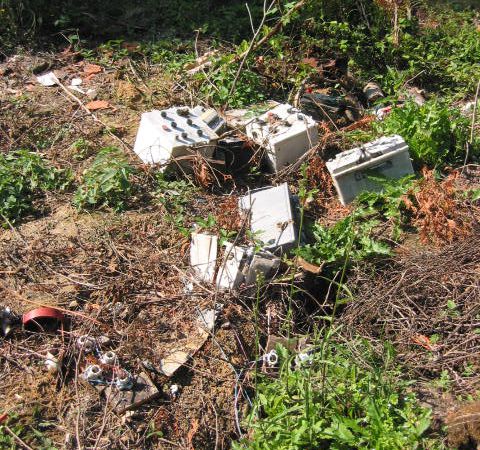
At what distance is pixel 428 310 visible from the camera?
172 inches

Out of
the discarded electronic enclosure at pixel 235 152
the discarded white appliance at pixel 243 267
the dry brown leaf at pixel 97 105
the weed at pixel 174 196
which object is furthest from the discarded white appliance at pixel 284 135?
the dry brown leaf at pixel 97 105

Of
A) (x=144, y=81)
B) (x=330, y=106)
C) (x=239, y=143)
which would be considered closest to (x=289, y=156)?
(x=239, y=143)

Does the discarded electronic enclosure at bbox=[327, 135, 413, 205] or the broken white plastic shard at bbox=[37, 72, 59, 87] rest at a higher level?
the discarded electronic enclosure at bbox=[327, 135, 413, 205]

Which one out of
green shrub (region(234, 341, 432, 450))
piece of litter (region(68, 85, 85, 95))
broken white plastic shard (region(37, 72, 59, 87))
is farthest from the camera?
broken white plastic shard (region(37, 72, 59, 87))

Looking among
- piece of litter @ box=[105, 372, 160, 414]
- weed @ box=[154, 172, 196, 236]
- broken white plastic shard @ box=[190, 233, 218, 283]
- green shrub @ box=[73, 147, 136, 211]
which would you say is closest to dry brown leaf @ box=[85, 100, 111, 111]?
green shrub @ box=[73, 147, 136, 211]

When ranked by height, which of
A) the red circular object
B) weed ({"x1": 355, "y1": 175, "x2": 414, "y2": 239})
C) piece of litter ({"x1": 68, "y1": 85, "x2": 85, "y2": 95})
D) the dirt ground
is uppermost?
weed ({"x1": 355, "y1": 175, "x2": 414, "y2": 239})

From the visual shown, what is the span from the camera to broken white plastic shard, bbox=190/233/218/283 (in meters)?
4.54

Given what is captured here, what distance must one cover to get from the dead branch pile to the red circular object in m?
1.70

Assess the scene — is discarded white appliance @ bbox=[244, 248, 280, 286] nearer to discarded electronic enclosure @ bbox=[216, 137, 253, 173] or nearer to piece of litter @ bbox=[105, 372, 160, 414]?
piece of litter @ bbox=[105, 372, 160, 414]

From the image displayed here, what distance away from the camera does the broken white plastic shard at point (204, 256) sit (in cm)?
454

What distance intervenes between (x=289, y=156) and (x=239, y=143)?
1.30ft

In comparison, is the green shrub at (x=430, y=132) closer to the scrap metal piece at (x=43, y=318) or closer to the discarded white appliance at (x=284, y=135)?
the discarded white appliance at (x=284, y=135)

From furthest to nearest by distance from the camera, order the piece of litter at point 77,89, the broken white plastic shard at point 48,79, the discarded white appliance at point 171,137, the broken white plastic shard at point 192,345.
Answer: the broken white plastic shard at point 48,79 → the piece of litter at point 77,89 → the discarded white appliance at point 171,137 → the broken white plastic shard at point 192,345

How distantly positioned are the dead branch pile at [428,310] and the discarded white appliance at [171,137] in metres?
1.56
